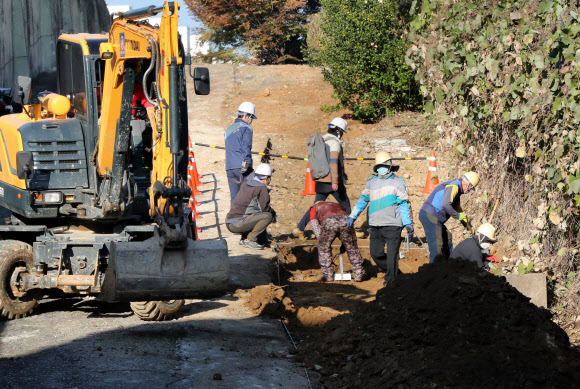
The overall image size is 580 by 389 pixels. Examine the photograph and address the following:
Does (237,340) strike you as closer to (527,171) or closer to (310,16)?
(527,171)

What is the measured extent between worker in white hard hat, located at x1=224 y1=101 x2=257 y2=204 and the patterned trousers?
1.83 m

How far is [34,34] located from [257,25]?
27.7 feet

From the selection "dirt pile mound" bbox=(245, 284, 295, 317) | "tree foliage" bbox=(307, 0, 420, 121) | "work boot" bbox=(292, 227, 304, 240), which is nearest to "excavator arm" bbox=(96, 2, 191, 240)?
"dirt pile mound" bbox=(245, 284, 295, 317)

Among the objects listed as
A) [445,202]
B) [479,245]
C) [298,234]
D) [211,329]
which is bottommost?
[298,234]

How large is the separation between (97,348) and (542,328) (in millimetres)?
3982

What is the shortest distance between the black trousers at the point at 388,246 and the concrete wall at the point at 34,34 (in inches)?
693

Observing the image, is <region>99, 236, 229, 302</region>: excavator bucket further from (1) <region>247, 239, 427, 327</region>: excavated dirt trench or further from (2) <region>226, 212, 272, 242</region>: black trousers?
(2) <region>226, 212, 272, 242</region>: black trousers

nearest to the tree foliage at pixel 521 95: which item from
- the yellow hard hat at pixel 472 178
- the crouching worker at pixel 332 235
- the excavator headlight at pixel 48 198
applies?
→ the yellow hard hat at pixel 472 178

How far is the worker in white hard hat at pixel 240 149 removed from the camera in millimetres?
12141

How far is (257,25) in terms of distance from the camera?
29.7 meters

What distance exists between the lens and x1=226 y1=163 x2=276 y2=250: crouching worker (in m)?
11.5

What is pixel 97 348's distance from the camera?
7055 mm

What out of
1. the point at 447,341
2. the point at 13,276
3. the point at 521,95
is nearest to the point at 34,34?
the point at 13,276

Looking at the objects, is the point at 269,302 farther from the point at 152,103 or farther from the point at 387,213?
the point at 152,103
